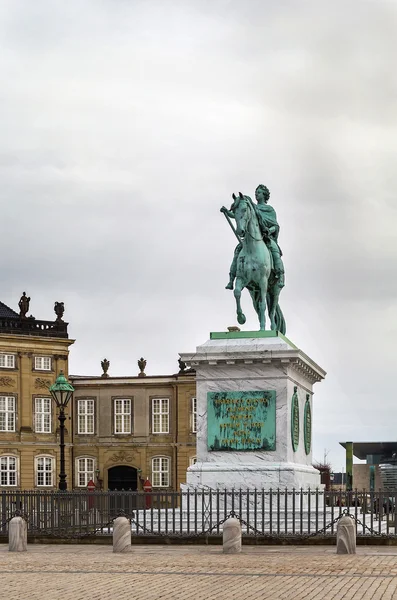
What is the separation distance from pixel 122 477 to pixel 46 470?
15.6 ft

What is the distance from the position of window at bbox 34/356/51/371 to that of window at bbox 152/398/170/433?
22.3 feet

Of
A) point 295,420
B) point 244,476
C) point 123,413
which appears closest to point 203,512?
point 244,476

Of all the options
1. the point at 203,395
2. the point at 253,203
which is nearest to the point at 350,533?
the point at 203,395

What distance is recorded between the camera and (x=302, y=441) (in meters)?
30.4

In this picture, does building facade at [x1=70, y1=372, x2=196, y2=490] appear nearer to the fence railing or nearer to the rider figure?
the rider figure

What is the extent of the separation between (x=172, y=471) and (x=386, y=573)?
2511 inches

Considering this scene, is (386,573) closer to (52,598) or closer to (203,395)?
(52,598)

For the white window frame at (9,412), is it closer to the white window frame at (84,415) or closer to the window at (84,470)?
the white window frame at (84,415)

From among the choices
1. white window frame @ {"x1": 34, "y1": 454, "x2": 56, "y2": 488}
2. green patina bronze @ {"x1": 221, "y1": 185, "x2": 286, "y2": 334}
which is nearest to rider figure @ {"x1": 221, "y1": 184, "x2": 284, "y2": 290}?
green patina bronze @ {"x1": 221, "y1": 185, "x2": 286, "y2": 334}

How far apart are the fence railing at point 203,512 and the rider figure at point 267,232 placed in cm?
509

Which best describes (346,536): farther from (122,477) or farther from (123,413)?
(122,477)

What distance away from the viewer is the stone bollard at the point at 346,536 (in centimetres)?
2325

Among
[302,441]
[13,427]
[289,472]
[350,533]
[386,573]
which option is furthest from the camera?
[13,427]

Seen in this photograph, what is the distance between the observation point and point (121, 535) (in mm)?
24516
